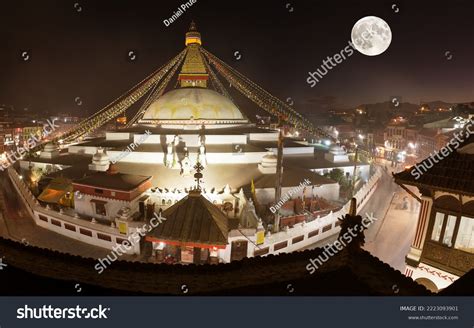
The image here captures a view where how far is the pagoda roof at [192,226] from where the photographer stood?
29.3 feet

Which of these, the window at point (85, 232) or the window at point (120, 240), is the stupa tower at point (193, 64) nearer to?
the window at point (85, 232)

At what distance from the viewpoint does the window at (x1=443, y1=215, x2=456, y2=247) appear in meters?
8.50

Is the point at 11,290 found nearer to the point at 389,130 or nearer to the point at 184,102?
the point at 184,102

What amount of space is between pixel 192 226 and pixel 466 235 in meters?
7.92

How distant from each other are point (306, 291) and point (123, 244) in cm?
1089

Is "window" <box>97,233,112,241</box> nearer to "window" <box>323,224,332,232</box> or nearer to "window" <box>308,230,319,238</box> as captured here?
"window" <box>308,230,319,238</box>

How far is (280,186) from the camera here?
648 inches

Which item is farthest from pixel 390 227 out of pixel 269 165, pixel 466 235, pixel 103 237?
pixel 103 237

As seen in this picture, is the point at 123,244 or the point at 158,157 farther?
the point at 158,157

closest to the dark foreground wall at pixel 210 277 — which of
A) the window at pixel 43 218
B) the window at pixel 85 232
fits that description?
the window at pixel 85 232

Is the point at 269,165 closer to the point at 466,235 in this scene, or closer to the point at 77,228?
the point at 77,228

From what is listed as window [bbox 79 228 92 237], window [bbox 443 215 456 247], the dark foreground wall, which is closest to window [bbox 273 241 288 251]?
window [bbox 443 215 456 247]

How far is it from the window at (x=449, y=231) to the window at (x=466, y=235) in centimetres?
20

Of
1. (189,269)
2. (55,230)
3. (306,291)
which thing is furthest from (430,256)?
(55,230)
